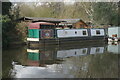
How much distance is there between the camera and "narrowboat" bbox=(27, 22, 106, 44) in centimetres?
1853

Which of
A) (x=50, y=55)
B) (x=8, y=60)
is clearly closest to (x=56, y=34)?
(x=50, y=55)

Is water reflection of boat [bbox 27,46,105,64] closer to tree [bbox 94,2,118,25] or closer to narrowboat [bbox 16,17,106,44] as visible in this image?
narrowboat [bbox 16,17,106,44]

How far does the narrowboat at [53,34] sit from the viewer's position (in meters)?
18.5

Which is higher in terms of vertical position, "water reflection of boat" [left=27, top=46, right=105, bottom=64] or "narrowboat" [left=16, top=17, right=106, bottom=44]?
"narrowboat" [left=16, top=17, right=106, bottom=44]

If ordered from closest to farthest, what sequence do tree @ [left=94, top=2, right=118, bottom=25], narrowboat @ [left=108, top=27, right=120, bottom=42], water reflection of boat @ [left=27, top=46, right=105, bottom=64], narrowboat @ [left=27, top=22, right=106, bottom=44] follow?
water reflection of boat @ [left=27, top=46, right=105, bottom=64]
narrowboat @ [left=27, top=22, right=106, bottom=44]
narrowboat @ [left=108, top=27, right=120, bottom=42]
tree @ [left=94, top=2, right=118, bottom=25]

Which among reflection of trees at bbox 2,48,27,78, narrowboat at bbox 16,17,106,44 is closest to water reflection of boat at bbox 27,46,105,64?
reflection of trees at bbox 2,48,27,78

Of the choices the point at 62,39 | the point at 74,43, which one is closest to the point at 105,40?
the point at 74,43

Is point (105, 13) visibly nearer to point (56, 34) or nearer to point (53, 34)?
point (56, 34)

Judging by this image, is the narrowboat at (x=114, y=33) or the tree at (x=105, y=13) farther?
the tree at (x=105, y=13)

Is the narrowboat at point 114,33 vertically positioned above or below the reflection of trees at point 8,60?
above

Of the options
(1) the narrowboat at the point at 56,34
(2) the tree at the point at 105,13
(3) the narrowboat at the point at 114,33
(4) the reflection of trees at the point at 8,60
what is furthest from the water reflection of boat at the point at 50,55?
(2) the tree at the point at 105,13

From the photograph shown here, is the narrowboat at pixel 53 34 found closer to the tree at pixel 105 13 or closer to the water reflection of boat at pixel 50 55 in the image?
the water reflection of boat at pixel 50 55

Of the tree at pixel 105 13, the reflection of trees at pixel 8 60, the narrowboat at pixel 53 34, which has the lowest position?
the reflection of trees at pixel 8 60

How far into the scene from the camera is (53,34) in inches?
776
